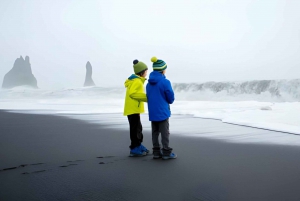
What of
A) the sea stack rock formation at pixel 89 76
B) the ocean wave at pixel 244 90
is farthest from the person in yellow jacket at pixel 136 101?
the sea stack rock formation at pixel 89 76

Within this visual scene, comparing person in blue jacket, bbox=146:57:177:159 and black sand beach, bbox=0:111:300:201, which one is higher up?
person in blue jacket, bbox=146:57:177:159

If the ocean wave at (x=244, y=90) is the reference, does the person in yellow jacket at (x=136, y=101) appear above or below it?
above

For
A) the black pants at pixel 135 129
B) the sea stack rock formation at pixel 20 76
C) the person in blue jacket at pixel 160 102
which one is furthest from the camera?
the sea stack rock formation at pixel 20 76

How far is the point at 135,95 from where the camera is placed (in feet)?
13.7

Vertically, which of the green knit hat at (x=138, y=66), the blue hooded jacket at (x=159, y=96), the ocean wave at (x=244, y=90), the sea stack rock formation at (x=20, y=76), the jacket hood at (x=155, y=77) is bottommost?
the ocean wave at (x=244, y=90)

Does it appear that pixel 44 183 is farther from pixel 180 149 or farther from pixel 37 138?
pixel 37 138

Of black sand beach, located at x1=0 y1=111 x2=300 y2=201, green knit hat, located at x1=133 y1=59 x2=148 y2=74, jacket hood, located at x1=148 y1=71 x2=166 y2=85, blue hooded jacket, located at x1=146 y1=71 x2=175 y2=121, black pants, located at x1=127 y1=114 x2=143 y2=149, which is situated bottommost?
black sand beach, located at x1=0 y1=111 x2=300 y2=201

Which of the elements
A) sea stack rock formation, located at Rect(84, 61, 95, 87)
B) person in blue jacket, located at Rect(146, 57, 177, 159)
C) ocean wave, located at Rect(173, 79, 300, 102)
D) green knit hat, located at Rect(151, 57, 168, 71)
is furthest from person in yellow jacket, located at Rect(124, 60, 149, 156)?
sea stack rock formation, located at Rect(84, 61, 95, 87)

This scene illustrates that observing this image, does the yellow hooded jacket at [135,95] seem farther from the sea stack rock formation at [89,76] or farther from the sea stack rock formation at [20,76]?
the sea stack rock formation at [20,76]

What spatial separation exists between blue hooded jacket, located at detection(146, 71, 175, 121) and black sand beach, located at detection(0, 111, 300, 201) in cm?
68

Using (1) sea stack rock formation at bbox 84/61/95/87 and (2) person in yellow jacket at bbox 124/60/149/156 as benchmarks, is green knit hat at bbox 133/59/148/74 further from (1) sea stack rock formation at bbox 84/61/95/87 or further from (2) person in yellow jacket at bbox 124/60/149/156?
(1) sea stack rock formation at bbox 84/61/95/87

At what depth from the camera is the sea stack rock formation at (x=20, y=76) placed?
13380 cm

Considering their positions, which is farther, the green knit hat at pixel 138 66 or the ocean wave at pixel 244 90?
the ocean wave at pixel 244 90

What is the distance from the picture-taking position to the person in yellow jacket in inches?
165
